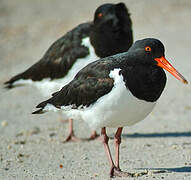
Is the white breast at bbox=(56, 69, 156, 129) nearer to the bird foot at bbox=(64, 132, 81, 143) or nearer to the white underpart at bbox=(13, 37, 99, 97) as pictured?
the white underpart at bbox=(13, 37, 99, 97)

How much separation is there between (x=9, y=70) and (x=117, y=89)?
1053 cm

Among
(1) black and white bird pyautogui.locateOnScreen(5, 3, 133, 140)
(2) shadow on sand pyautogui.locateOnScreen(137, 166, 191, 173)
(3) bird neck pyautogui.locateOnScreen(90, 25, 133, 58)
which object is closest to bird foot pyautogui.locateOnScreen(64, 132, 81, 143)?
(1) black and white bird pyautogui.locateOnScreen(5, 3, 133, 140)

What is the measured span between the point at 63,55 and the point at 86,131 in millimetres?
1857

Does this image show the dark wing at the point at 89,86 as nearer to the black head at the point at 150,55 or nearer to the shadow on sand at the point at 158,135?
the black head at the point at 150,55

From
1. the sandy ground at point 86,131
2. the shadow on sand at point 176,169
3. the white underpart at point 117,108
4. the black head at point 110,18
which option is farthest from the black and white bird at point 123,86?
the black head at point 110,18

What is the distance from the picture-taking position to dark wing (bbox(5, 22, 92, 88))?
366 inches

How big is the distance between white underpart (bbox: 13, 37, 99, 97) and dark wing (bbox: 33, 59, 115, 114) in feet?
6.12

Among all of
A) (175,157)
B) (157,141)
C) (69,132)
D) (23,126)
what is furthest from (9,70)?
(175,157)

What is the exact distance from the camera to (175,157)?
770cm

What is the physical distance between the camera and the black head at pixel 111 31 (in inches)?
359

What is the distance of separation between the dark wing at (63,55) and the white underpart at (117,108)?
8.86 ft

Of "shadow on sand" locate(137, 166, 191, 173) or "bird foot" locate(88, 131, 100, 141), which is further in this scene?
"bird foot" locate(88, 131, 100, 141)

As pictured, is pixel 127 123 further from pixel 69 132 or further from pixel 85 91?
pixel 69 132

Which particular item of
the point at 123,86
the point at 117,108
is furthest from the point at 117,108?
the point at 123,86
